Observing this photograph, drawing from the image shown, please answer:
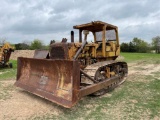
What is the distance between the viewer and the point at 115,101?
6.16 metres

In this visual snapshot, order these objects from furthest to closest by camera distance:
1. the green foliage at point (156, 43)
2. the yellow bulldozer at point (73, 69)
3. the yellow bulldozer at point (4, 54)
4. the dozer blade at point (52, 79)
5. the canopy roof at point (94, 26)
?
the green foliage at point (156, 43) → the yellow bulldozer at point (4, 54) → the canopy roof at point (94, 26) → the yellow bulldozer at point (73, 69) → the dozer blade at point (52, 79)

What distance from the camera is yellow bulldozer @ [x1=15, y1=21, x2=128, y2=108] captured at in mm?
5383

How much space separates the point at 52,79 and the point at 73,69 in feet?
3.57

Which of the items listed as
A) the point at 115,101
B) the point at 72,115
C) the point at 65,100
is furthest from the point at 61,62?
the point at 115,101

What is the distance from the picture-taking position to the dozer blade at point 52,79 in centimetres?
528

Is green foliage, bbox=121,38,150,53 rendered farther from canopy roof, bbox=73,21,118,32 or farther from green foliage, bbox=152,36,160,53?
canopy roof, bbox=73,21,118,32

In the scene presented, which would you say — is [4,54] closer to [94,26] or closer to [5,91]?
[5,91]

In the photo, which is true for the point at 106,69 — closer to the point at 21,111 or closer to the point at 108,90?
the point at 108,90

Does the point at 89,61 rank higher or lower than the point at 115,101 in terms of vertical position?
higher

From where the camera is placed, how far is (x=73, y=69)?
525 cm

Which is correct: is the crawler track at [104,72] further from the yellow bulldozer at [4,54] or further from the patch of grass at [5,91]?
the yellow bulldozer at [4,54]

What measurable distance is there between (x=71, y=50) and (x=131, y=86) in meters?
2.79

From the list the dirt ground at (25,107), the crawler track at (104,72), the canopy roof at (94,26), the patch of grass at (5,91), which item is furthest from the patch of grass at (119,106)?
the canopy roof at (94,26)

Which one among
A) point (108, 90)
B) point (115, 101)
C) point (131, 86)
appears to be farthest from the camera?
point (131, 86)
